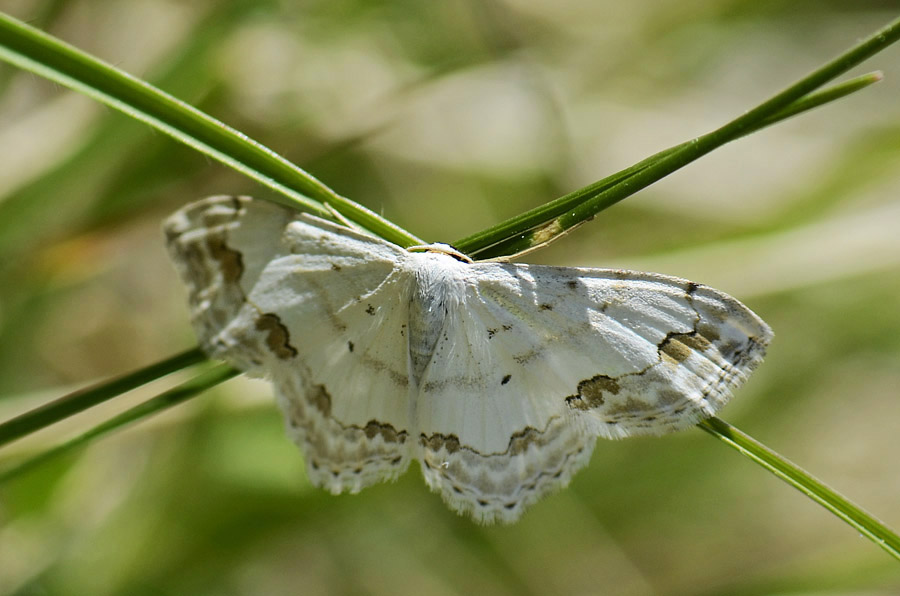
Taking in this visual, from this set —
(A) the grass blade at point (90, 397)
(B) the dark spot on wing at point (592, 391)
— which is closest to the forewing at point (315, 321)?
(A) the grass blade at point (90, 397)

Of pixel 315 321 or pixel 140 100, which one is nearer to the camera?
pixel 140 100

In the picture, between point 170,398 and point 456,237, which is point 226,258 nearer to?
point 170,398

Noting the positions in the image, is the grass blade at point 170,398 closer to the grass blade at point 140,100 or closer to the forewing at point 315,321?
the forewing at point 315,321

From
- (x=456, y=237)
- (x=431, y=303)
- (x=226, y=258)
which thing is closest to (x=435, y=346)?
(x=431, y=303)

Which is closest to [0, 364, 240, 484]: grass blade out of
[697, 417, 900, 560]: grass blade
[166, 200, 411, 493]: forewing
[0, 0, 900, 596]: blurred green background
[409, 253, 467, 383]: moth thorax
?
[166, 200, 411, 493]: forewing

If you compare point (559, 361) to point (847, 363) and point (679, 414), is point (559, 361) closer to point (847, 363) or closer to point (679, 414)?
point (679, 414)

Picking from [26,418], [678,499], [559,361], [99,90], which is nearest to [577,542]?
[678,499]

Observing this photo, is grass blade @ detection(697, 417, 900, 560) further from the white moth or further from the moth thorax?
the moth thorax
